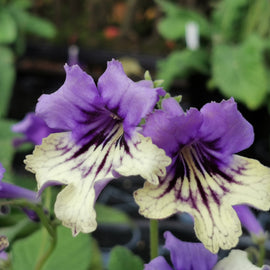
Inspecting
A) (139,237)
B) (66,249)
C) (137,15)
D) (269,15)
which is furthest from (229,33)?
(66,249)

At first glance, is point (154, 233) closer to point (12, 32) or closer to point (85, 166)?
point (85, 166)

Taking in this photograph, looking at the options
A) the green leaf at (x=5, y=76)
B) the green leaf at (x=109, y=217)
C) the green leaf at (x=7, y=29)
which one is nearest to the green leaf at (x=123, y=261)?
the green leaf at (x=109, y=217)

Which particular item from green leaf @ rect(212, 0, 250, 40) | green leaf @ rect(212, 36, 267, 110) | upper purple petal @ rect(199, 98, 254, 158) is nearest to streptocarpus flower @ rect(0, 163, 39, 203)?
upper purple petal @ rect(199, 98, 254, 158)

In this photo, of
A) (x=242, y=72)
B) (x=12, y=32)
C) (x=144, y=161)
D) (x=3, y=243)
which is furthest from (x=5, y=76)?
(x=144, y=161)

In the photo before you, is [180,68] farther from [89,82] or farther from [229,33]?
[89,82]

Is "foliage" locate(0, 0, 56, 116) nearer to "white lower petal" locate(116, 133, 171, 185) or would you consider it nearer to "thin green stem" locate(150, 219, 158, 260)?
"thin green stem" locate(150, 219, 158, 260)
